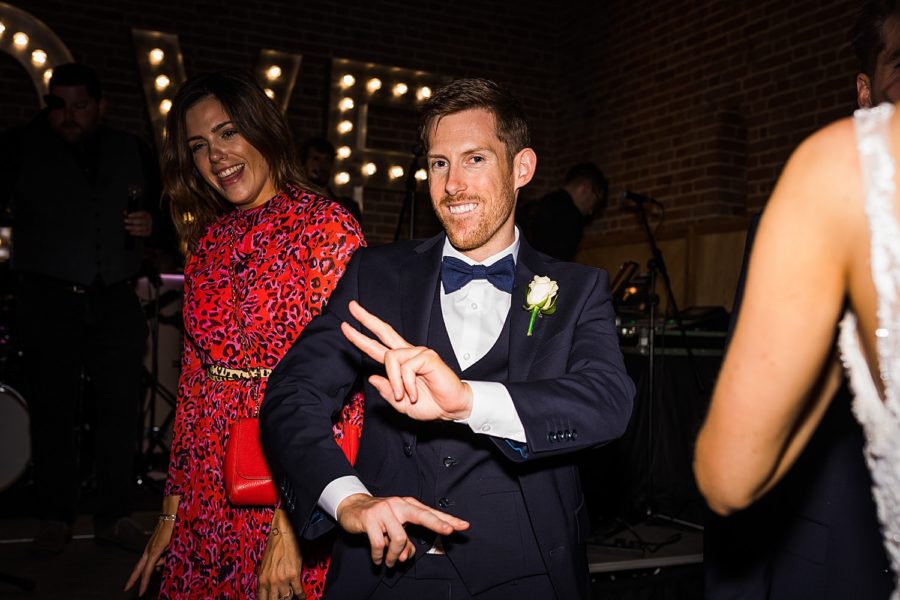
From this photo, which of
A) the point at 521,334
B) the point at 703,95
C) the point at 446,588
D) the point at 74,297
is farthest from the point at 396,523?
the point at 703,95

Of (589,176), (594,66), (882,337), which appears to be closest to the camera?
(882,337)

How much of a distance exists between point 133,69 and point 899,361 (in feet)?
23.4

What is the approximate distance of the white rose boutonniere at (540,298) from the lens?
1696 millimetres

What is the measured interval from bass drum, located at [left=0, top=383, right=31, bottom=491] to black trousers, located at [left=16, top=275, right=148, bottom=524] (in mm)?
1032

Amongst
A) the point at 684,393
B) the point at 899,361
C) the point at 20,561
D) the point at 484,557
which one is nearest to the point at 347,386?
the point at 484,557

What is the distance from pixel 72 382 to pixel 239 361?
2.49 m

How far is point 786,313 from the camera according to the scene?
82 centimetres

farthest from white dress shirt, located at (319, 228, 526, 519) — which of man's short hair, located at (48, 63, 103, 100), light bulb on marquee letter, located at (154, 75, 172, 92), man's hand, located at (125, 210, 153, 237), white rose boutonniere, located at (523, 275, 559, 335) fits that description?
light bulb on marquee letter, located at (154, 75, 172, 92)

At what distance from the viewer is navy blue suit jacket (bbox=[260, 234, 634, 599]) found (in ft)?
4.90

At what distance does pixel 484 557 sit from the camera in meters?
1.59

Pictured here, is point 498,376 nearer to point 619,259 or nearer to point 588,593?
point 588,593

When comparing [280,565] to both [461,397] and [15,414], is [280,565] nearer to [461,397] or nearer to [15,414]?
[461,397]

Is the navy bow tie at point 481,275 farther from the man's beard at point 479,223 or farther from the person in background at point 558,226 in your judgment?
the person in background at point 558,226

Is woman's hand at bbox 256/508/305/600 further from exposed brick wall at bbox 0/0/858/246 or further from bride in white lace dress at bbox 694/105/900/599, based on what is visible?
exposed brick wall at bbox 0/0/858/246
